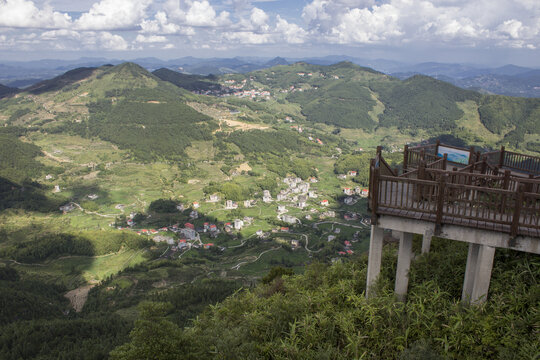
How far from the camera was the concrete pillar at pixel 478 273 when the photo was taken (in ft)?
27.5

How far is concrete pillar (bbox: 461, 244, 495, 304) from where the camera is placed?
27.5 feet

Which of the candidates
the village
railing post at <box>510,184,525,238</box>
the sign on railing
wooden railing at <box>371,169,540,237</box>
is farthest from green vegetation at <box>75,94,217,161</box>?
railing post at <box>510,184,525,238</box>

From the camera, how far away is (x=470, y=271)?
8992 mm

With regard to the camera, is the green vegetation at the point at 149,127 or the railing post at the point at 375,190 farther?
the green vegetation at the point at 149,127

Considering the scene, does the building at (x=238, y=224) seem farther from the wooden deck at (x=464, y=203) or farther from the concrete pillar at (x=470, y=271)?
the concrete pillar at (x=470, y=271)

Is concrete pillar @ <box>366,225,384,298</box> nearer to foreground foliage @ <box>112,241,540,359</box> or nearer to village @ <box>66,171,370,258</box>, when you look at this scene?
foreground foliage @ <box>112,241,540,359</box>

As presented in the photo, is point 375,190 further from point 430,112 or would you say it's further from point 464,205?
point 430,112

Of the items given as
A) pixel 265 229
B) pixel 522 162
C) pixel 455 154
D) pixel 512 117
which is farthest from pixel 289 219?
pixel 512 117

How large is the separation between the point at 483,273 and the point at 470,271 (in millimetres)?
485

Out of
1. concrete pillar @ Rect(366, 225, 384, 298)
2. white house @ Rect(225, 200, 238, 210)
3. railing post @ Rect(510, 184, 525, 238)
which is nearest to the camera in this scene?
railing post @ Rect(510, 184, 525, 238)

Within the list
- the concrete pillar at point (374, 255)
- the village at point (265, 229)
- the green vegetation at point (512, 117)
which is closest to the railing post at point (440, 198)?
the concrete pillar at point (374, 255)

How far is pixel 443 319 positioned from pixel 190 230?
6743 centimetres

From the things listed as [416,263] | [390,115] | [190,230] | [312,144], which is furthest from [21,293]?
[390,115]

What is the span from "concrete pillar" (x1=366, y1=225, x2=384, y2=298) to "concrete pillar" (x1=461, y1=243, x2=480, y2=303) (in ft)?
7.20
